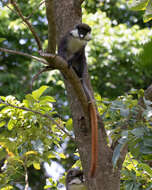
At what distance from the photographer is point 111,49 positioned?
5.28 meters

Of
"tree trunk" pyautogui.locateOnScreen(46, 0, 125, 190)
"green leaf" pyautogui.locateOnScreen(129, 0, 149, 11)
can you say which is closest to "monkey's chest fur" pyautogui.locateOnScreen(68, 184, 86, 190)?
"tree trunk" pyautogui.locateOnScreen(46, 0, 125, 190)

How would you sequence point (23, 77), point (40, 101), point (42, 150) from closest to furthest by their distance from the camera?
point (42, 150) → point (40, 101) → point (23, 77)

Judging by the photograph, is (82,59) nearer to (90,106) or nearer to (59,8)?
(59,8)

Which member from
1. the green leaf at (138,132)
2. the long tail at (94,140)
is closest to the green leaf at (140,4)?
the long tail at (94,140)

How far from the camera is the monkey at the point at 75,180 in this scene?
2.35 meters

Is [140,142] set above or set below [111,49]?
below

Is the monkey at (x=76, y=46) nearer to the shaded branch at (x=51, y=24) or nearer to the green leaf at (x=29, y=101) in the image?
the green leaf at (x=29, y=101)

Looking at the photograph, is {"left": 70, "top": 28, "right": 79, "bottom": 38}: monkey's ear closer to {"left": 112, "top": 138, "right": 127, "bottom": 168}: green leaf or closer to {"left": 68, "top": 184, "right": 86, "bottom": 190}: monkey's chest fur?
{"left": 112, "top": 138, "right": 127, "bottom": 168}: green leaf

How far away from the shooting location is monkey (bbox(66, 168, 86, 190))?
2352 millimetres

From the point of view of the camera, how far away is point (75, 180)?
7.94 ft

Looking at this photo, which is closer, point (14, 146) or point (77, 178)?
point (14, 146)

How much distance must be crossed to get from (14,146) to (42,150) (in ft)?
0.65

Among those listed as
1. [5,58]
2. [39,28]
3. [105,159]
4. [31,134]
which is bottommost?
[105,159]

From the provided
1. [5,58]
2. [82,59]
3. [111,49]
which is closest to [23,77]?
[5,58]
